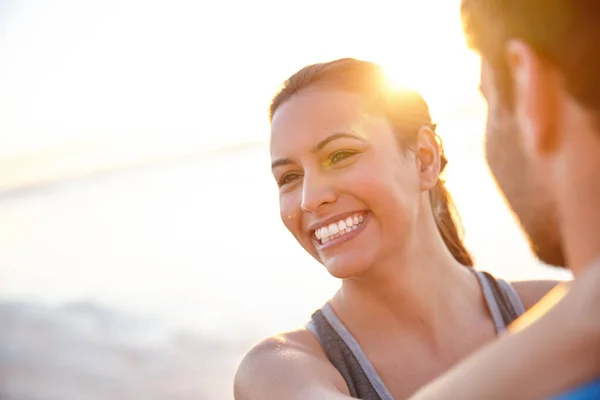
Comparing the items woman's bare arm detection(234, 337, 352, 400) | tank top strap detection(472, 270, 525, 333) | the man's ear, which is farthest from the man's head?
tank top strap detection(472, 270, 525, 333)

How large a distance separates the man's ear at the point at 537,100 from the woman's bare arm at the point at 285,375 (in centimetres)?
127

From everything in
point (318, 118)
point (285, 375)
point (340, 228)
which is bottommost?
point (285, 375)

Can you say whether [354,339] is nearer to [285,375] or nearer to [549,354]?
[285,375]

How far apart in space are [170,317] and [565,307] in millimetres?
10663

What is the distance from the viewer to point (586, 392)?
864 mm

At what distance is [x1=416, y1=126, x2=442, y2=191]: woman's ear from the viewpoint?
2914mm

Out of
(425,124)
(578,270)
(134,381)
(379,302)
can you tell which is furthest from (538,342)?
(134,381)

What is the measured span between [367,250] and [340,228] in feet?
0.42

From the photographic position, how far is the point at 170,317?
11148 millimetres

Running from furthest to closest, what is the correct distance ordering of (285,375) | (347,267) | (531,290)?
(531,290) → (347,267) → (285,375)

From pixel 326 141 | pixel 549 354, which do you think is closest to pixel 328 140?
pixel 326 141

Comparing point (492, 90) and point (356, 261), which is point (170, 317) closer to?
point (356, 261)

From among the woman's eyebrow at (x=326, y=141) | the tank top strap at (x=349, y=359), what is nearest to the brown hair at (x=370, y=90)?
the woman's eyebrow at (x=326, y=141)

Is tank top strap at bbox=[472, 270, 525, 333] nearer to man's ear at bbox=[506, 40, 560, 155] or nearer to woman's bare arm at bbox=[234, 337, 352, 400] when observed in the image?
woman's bare arm at bbox=[234, 337, 352, 400]
